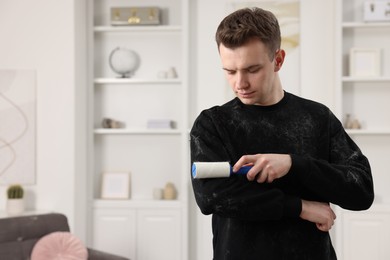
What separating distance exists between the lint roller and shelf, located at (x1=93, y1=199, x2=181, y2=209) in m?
3.24

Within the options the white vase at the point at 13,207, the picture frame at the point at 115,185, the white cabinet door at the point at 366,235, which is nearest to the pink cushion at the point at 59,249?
the white vase at the point at 13,207

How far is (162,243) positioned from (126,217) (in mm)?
359

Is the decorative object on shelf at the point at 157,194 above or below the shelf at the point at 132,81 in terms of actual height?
below

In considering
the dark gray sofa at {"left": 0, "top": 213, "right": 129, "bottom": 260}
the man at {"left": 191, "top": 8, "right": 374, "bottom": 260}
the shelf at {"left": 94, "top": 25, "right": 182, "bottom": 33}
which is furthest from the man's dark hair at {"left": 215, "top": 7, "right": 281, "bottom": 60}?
the shelf at {"left": 94, "top": 25, "right": 182, "bottom": 33}

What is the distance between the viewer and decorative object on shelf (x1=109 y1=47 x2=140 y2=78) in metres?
4.55

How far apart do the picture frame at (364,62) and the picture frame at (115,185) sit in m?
2.01

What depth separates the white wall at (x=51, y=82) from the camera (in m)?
4.25

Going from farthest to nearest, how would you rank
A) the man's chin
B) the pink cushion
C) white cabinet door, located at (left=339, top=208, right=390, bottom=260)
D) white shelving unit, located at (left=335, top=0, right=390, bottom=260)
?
white shelving unit, located at (left=335, top=0, right=390, bottom=260) → white cabinet door, located at (left=339, top=208, right=390, bottom=260) → the pink cushion → the man's chin

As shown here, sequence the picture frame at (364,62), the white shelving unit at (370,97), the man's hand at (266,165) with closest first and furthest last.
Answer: the man's hand at (266,165)
the picture frame at (364,62)
the white shelving unit at (370,97)

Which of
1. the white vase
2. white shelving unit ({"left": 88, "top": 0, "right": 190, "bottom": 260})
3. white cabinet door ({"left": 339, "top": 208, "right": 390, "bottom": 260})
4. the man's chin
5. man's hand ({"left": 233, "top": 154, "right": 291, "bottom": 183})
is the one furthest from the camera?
white shelving unit ({"left": 88, "top": 0, "right": 190, "bottom": 260})

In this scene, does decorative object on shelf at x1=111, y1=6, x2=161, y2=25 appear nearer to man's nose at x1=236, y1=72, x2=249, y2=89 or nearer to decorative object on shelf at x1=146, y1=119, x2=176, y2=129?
decorative object on shelf at x1=146, y1=119, x2=176, y2=129

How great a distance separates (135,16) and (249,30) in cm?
338

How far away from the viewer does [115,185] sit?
4.64 metres

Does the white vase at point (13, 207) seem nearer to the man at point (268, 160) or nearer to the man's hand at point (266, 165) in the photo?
the man at point (268, 160)
